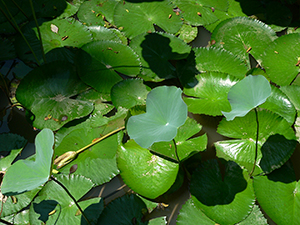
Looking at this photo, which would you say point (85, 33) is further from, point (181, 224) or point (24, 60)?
point (181, 224)

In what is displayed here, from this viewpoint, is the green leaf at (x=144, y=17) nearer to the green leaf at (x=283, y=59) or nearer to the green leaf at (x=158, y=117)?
the green leaf at (x=283, y=59)

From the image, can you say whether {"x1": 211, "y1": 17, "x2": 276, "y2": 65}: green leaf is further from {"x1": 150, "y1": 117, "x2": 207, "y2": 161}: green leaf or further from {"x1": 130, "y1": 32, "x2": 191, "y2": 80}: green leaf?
{"x1": 150, "y1": 117, "x2": 207, "y2": 161}: green leaf

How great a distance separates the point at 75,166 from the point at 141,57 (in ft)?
3.50

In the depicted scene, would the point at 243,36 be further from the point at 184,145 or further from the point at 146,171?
the point at 146,171

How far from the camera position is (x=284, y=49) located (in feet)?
6.59

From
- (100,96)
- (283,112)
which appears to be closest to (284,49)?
(283,112)

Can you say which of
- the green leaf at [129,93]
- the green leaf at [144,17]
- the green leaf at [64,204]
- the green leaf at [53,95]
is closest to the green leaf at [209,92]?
the green leaf at [129,93]

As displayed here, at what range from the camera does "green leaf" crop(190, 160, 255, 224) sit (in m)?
1.38

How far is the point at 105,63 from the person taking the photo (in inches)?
75.9

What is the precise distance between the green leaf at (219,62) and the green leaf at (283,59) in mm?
230

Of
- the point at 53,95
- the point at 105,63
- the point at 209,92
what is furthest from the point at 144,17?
the point at 53,95

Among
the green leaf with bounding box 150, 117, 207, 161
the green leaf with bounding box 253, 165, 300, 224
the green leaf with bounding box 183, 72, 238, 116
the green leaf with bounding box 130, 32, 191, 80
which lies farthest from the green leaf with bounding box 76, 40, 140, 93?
the green leaf with bounding box 253, 165, 300, 224

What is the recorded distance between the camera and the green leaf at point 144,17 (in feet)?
7.21

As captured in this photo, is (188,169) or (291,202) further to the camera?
(188,169)
